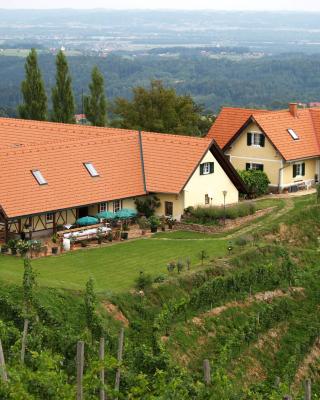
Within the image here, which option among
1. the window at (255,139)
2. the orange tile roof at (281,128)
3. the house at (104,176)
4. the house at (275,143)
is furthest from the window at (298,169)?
the house at (104,176)

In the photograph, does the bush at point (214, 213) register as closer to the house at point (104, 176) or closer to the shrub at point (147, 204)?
the house at point (104, 176)

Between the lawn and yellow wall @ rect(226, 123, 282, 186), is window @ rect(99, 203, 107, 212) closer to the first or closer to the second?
the lawn

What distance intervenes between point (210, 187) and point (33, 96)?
75.4 feet

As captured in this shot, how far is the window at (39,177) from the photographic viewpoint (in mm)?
44156

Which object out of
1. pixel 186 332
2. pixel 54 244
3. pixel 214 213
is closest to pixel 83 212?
pixel 54 244

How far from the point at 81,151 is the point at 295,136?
46.5 ft

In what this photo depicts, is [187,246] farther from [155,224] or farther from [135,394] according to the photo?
[135,394]

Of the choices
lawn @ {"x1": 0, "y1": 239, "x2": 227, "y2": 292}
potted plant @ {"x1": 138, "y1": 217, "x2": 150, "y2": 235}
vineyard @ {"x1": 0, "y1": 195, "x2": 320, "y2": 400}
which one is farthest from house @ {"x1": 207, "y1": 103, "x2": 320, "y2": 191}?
lawn @ {"x1": 0, "y1": 239, "x2": 227, "y2": 292}

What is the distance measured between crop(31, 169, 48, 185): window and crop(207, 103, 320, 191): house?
14939 mm

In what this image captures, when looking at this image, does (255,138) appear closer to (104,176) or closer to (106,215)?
(104,176)

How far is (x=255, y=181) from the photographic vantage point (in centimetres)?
5341

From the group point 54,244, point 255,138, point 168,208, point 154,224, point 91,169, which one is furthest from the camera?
point 255,138

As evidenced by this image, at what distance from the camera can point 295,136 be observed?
56438mm

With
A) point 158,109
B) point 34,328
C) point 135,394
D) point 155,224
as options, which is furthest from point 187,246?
point 158,109
